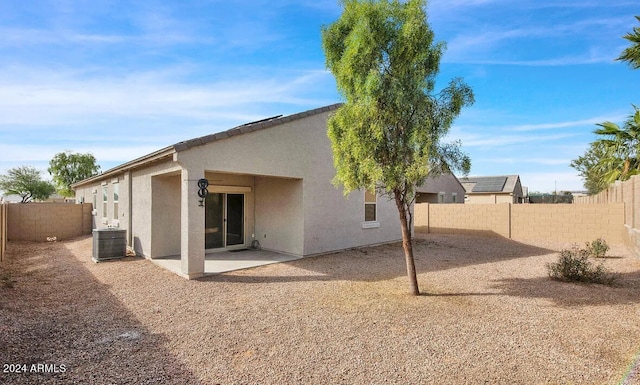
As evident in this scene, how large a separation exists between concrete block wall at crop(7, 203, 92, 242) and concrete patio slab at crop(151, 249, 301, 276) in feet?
35.7

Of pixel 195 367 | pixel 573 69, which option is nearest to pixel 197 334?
pixel 195 367

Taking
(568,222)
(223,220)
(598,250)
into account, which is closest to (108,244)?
(223,220)

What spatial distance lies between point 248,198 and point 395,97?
783cm

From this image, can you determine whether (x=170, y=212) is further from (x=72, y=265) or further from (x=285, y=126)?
(x=285, y=126)

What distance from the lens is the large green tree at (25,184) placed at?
A: 39.0 metres

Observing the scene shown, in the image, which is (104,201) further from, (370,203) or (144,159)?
(370,203)

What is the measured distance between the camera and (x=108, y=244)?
413 inches

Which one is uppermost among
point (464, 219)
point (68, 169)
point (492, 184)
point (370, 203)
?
point (68, 169)

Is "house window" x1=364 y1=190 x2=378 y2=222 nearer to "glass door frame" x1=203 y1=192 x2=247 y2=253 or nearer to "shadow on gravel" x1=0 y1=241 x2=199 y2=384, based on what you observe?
"glass door frame" x1=203 y1=192 x2=247 y2=253

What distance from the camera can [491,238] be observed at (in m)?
16.9

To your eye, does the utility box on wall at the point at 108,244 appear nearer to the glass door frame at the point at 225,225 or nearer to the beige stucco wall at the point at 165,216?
the beige stucco wall at the point at 165,216

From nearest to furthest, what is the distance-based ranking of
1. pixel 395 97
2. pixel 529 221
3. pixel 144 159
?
pixel 395 97 → pixel 144 159 → pixel 529 221

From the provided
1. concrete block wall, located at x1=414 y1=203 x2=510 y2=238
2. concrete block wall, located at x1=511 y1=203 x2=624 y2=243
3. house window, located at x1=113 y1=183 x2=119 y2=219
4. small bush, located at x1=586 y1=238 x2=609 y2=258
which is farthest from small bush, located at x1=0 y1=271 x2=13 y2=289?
concrete block wall, located at x1=511 y1=203 x2=624 y2=243

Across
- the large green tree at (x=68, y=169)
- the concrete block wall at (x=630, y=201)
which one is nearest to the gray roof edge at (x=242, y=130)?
the concrete block wall at (x=630, y=201)
